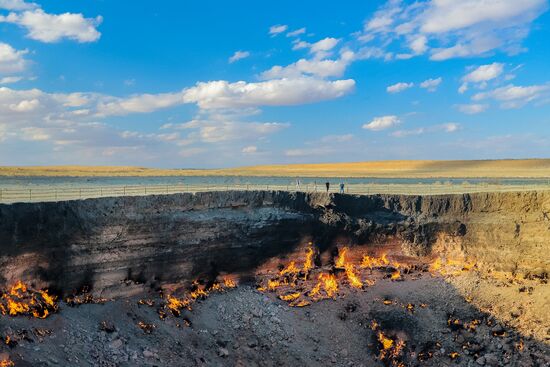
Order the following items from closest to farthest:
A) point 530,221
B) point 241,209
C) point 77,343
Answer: point 77,343 → point 241,209 → point 530,221

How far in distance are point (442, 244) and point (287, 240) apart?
1167 cm

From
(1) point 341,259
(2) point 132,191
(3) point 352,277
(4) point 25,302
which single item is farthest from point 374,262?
(4) point 25,302

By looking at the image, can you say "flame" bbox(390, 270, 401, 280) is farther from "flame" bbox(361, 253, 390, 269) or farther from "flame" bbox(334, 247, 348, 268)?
"flame" bbox(334, 247, 348, 268)

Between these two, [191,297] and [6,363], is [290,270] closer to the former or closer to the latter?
[191,297]

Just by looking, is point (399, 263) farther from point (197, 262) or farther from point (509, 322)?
point (197, 262)

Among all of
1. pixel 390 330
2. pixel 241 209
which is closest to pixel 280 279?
pixel 241 209

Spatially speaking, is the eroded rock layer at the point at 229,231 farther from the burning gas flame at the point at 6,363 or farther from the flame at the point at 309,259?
the burning gas flame at the point at 6,363

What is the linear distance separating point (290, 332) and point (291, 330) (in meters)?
0.18

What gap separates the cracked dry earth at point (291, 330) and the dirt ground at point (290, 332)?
0.06 m

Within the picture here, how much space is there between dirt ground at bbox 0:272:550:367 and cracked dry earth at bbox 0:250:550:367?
6cm

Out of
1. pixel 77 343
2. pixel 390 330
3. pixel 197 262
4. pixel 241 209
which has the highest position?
pixel 241 209

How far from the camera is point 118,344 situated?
75.1 feet

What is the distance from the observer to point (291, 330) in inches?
1121

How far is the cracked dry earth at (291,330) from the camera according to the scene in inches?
882
